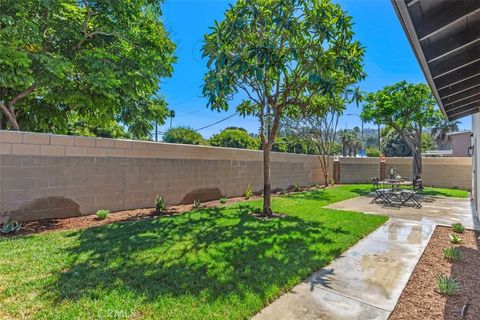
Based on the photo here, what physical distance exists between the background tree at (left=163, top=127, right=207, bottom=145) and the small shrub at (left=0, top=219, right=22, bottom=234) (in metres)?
36.2

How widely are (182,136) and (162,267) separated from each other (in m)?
39.6

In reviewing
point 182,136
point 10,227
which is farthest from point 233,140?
point 10,227

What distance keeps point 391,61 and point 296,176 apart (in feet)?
23.9

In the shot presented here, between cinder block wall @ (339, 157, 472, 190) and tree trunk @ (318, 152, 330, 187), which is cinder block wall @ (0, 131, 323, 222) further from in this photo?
cinder block wall @ (339, 157, 472, 190)

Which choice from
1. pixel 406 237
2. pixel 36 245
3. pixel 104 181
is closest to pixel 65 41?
pixel 104 181

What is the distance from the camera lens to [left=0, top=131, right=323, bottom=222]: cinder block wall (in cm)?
545

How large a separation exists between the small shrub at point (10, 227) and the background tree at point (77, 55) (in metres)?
2.81

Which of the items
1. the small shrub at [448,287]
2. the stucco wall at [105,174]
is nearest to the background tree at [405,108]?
the stucco wall at [105,174]

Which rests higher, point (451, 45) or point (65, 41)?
point (65, 41)

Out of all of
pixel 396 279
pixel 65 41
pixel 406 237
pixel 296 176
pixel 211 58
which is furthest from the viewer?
pixel 296 176

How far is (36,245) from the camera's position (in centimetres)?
443

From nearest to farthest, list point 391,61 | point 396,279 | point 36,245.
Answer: point 396,279, point 36,245, point 391,61

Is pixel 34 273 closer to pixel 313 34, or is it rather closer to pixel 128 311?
pixel 128 311

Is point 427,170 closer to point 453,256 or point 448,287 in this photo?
point 453,256
